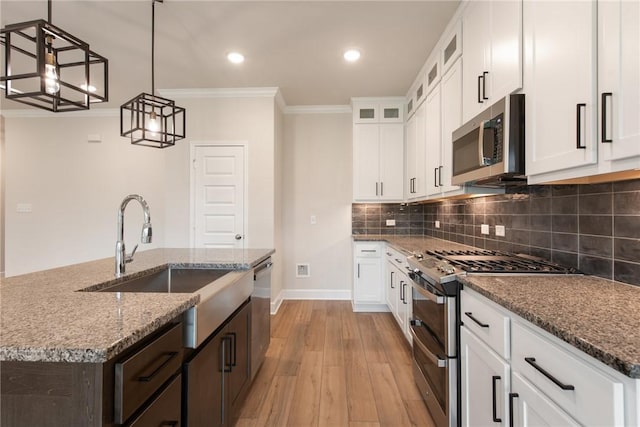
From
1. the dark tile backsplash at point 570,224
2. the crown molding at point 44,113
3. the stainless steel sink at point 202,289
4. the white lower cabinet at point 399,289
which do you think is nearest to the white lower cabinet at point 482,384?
the dark tile backsplash at point 570,224

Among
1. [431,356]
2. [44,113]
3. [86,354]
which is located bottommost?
[431,356]

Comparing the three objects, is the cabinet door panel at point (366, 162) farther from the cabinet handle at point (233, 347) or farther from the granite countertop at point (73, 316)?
the granite countertop at point (73, 316)

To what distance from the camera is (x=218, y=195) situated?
3840 mm

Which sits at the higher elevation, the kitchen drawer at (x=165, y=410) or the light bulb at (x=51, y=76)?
the light bulb at (x=51, y=76)

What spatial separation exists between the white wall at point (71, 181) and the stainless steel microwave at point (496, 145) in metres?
4.25

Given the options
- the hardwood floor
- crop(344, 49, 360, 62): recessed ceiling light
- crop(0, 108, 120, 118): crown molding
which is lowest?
the hardwood floor

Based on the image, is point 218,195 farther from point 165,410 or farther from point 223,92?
point 165,410

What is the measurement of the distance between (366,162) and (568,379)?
3382 millimetres

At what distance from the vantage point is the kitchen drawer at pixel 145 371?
765mm

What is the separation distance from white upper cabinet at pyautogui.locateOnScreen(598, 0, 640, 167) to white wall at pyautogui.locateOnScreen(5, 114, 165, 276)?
192 inches

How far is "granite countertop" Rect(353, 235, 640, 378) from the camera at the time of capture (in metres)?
0.69

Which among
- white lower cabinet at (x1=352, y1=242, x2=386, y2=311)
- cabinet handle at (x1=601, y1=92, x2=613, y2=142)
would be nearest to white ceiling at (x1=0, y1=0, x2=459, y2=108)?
cabinet handle at (x1=601, y1=92, x2=613, y2=142)

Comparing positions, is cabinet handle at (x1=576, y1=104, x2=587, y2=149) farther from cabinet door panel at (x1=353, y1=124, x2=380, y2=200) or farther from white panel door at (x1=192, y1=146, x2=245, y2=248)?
white panel door at (x1=192, y1=146, x2=245, y2=248)

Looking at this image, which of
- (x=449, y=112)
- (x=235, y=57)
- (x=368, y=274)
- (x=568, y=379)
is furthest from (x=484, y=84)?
(x=368, y=274)
